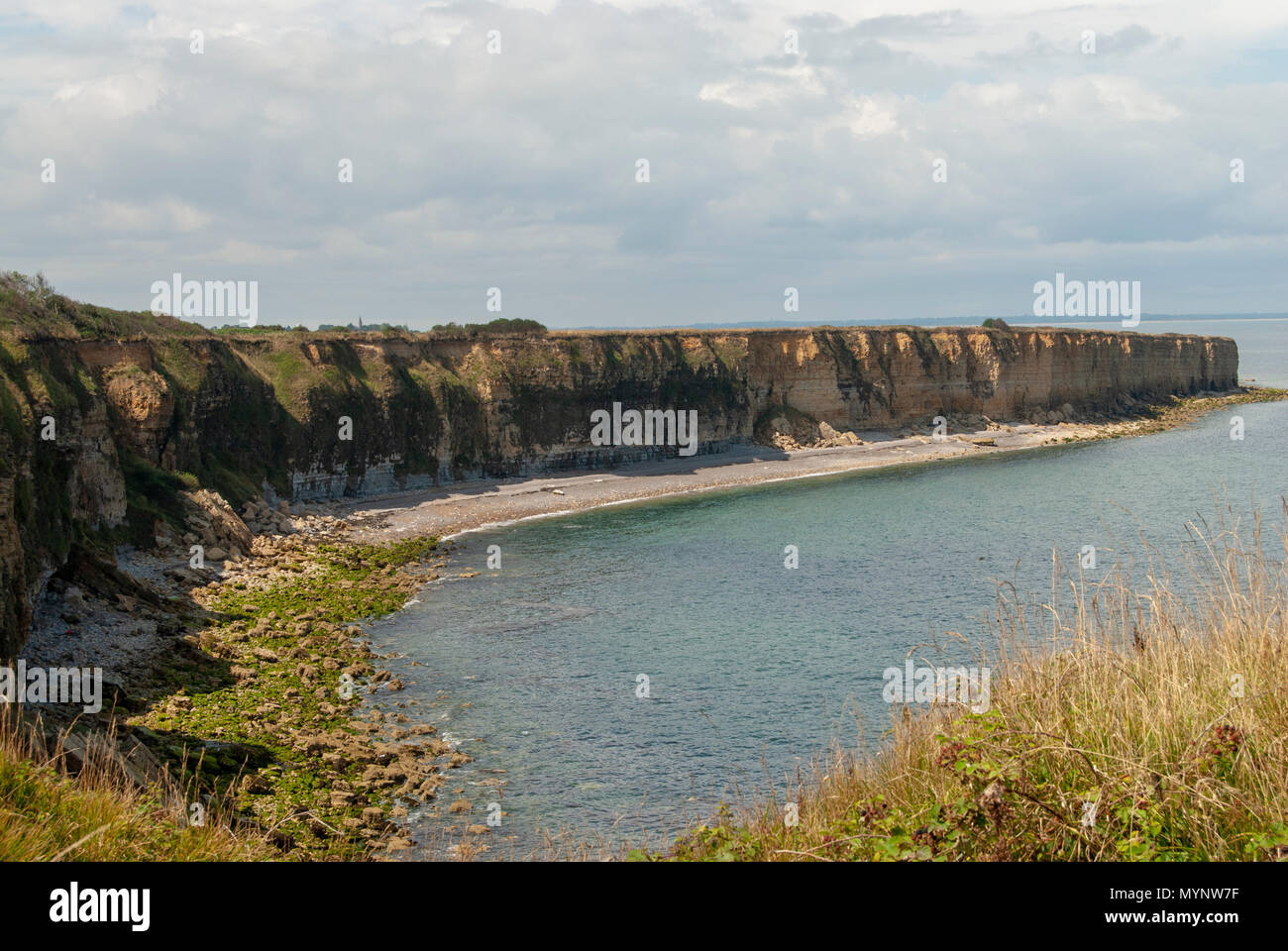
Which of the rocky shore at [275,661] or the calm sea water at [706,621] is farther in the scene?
the calm sea water at [706,621]

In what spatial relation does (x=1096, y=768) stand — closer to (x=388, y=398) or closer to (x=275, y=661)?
(x=275, y=661)

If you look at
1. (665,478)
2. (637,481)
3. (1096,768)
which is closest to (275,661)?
(1096,768)

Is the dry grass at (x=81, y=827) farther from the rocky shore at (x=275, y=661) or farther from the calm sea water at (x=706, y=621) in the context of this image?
the calm sea water at (x=706, y=621)

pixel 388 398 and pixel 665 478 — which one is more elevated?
pixel 388 398

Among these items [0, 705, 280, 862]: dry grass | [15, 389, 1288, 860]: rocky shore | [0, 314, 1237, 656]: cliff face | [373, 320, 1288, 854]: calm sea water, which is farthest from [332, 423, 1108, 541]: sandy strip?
[0, 705, 280, 862]: dry grass

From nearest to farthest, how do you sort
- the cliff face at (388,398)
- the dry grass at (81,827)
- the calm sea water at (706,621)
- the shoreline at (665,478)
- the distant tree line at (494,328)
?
the dry grass at (81,827), the calm sea water at (706,621), the cliff face at (388,398), the shoreline at (665,478), the distant tree line at (494,328)

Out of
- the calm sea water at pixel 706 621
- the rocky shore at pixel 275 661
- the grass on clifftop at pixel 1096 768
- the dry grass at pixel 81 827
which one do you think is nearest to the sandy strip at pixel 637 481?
the rocky shore at pixel 275 661
